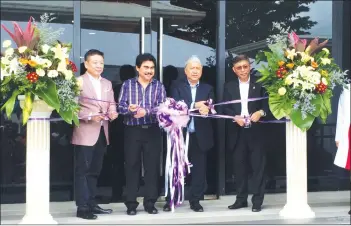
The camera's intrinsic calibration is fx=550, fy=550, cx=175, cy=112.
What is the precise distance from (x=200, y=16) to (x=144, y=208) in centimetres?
243

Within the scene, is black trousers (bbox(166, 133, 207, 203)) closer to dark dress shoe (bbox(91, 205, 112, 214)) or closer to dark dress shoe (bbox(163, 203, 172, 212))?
dark dress shoe (bbox(163, 203, 172, 212))

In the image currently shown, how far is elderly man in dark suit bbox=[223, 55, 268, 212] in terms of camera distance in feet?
18.7

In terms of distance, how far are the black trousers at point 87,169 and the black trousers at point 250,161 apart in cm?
142

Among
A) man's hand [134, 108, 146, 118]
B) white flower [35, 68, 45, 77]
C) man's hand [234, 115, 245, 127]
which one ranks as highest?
white flower [35, 68, 45, 77]

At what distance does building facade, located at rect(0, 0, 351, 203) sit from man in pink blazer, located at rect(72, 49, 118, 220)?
0.85m

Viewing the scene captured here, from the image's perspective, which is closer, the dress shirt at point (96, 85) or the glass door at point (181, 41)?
the dress shirt at point (96, 85)

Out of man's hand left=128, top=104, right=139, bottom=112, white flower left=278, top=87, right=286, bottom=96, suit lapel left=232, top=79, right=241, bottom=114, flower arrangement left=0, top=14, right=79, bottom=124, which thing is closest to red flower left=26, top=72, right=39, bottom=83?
flower arrangement left=0, top=14, right=79, bottom=124

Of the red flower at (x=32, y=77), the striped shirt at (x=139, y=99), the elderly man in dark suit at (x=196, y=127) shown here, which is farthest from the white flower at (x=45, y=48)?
the elderly man in dark suit at (x=196, y=127)

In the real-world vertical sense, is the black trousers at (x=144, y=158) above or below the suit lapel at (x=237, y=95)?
below

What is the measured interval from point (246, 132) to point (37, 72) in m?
2.24

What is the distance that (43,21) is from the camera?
5.45 m

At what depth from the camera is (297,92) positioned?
513cm

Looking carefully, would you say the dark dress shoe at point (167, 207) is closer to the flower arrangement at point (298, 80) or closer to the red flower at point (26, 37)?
the flower arrangement at point (298, 80)

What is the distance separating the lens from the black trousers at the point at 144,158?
17.9 ft
